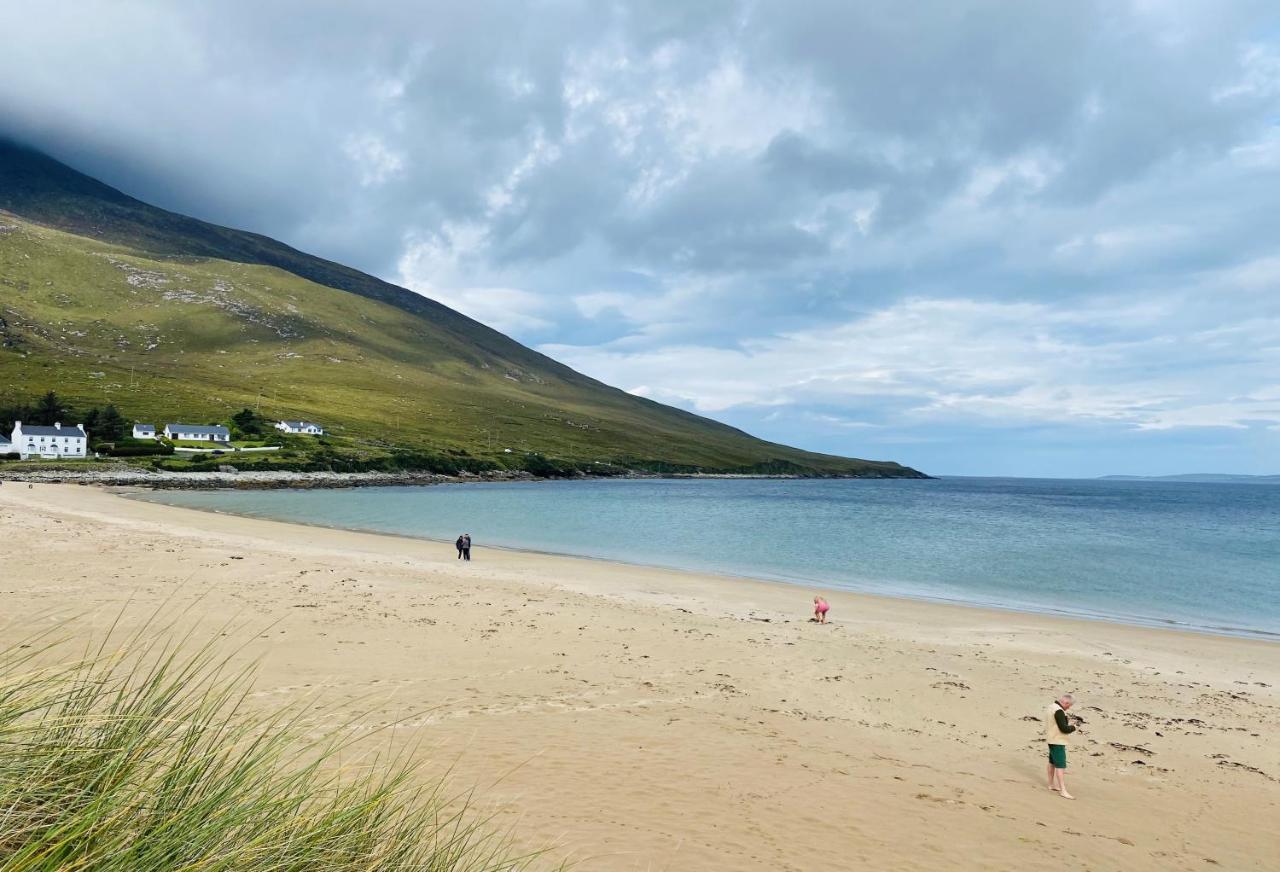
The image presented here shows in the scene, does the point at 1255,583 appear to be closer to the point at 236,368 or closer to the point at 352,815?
the point at 352,815

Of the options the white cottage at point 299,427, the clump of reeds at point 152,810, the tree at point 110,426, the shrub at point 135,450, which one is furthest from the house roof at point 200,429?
the clump of reeds at point 152,810

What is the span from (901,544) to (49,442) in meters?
105

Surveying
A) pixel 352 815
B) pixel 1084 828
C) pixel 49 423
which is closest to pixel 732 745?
pixel 1084 828

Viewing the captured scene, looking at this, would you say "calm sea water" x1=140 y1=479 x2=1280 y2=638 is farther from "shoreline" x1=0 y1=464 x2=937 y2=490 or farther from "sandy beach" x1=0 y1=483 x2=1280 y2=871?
"sandy beach" x1=0 y1=483 x2=1280 y2=871

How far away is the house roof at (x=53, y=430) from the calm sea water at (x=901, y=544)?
35.7 m

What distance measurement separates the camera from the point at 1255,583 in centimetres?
4131

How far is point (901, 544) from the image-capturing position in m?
56.4

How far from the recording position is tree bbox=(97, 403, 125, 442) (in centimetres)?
10700

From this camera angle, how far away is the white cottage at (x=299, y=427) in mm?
136500

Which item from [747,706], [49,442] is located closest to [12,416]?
[49,442]

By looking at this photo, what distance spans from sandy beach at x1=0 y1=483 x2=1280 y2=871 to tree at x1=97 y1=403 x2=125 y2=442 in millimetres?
94345

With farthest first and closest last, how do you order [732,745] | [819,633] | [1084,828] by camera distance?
1. [819,633]
2. [732,745]
3. [1084,828]

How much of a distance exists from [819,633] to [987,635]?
245 inches

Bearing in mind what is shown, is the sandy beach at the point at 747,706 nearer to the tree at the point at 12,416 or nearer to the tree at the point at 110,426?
the tree at the point at 110,426
